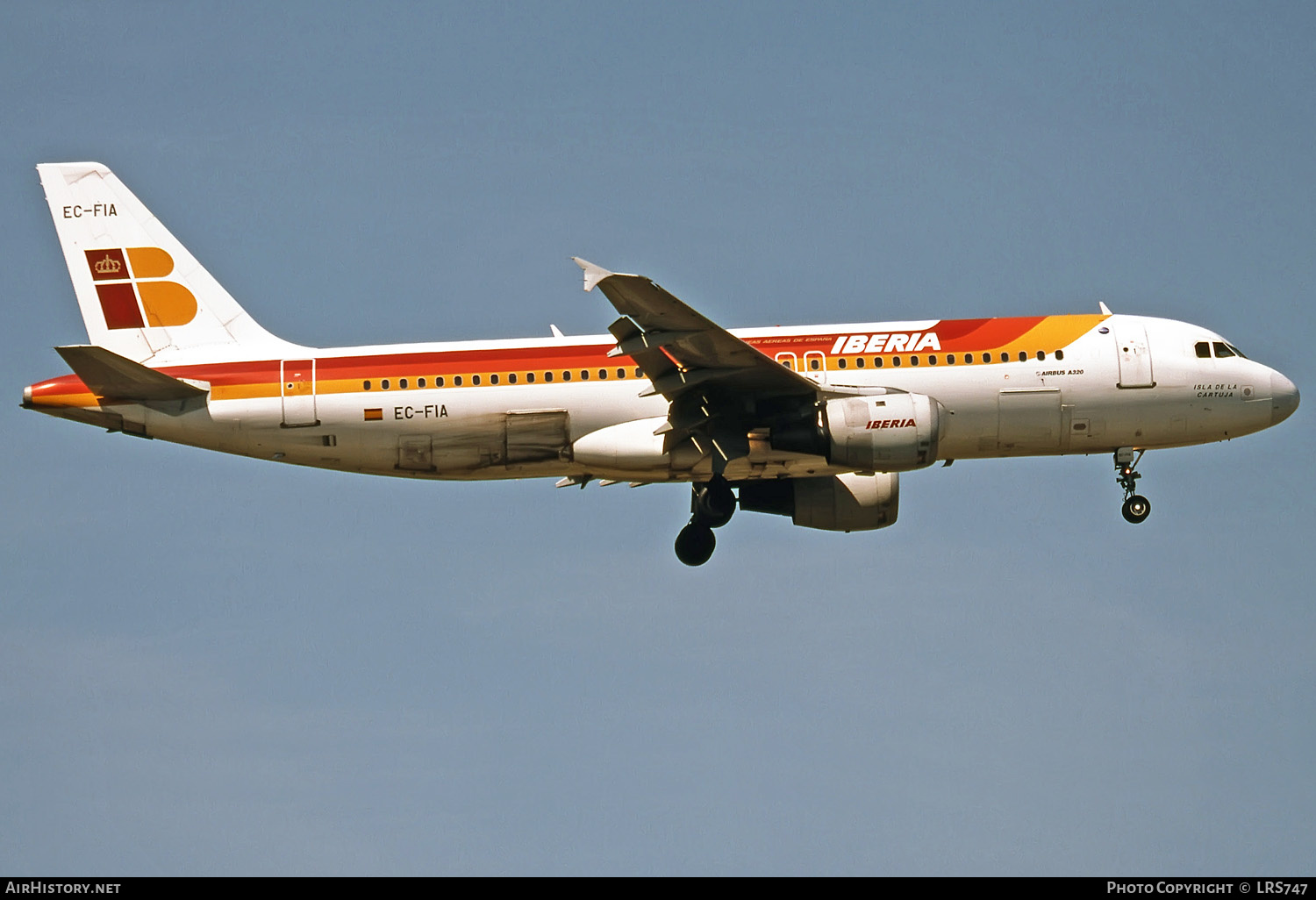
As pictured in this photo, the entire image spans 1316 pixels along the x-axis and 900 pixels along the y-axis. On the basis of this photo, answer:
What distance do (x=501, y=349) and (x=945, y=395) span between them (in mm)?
10336

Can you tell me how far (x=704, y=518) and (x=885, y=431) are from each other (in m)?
5.99

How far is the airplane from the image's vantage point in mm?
40469

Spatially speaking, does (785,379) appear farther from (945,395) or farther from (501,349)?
(501,349)

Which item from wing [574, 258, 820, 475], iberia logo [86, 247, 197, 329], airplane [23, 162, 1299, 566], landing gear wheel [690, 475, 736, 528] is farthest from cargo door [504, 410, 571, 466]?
iberia logo [86, 247, 197, 329]

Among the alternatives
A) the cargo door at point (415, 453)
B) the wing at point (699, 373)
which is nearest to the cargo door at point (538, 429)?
the cargo door at point (415, 453)

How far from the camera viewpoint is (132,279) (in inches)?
1740

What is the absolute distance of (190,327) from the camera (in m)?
43.6

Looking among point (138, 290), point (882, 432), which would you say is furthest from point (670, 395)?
point (138, 290)

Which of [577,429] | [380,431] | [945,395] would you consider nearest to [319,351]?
[380,431]

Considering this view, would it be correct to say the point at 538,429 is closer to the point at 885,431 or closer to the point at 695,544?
the point at 695,544

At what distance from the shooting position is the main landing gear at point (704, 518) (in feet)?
141

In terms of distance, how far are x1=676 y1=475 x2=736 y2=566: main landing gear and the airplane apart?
9 centimetres

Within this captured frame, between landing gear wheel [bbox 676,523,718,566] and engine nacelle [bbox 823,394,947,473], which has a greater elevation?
engine nacelle [bbox 823,394,947,473]

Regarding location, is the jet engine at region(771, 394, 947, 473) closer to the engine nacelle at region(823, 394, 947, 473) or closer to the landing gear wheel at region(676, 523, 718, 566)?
the engine nacelle at region(823, 394, 947, 473)
